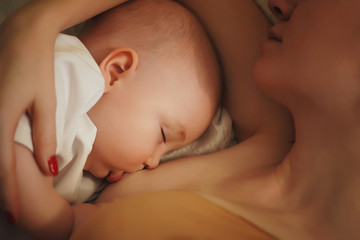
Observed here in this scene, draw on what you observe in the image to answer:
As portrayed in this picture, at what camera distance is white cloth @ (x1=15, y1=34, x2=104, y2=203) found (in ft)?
2.69

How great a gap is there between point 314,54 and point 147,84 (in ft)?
1.50

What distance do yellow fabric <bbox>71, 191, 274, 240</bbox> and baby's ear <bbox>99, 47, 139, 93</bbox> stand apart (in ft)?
1.23

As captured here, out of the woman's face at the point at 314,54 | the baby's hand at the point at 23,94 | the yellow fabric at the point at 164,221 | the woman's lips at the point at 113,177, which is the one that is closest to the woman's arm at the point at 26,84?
the baby's hand at the point at 23,94

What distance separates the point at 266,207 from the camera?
2.90 feet

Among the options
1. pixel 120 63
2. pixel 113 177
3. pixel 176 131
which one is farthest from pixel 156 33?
pixel 113 177

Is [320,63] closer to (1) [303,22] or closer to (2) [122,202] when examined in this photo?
(1) [303,22]

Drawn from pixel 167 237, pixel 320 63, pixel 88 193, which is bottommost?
pixel 88 193

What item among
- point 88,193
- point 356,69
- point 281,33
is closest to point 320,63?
point 356,69

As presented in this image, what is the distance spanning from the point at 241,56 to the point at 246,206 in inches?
21.1

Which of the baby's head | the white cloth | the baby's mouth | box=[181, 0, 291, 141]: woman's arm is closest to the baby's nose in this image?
the baby's head

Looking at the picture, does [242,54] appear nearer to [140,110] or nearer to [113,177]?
[140,110]

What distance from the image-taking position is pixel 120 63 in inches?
39.2

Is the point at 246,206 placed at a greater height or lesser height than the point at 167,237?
lesser

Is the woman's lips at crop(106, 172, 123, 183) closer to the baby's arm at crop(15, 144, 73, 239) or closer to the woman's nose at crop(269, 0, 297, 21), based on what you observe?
the baby's arm at crop(15, 144, 73, 239)
